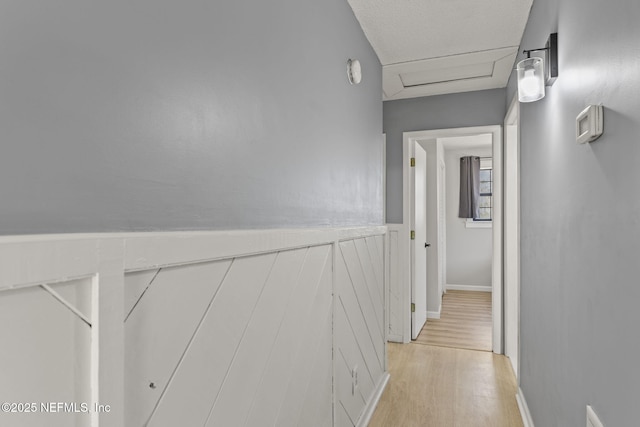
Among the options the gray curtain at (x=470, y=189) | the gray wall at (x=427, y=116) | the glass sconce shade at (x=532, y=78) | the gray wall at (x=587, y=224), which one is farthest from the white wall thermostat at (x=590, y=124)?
the gray curtain at (x=470, y=189)

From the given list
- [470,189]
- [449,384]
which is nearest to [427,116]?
[449,384]

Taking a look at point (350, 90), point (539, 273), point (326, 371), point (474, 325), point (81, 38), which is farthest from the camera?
point (474, 325)

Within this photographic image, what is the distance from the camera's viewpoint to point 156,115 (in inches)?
31.1

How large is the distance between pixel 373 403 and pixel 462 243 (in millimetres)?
4756

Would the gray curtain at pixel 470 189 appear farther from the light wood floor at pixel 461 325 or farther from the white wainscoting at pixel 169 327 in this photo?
the white wainscoting at pixel 169 327

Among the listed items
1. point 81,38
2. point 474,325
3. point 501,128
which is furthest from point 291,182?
point 474,325

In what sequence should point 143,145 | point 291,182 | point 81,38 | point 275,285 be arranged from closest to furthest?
point 81,38 → point 143,145 → point 275,285 → point 291,182

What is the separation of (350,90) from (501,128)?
204cm

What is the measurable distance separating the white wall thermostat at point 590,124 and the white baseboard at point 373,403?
1829mm

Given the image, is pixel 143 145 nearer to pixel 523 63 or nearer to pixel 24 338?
pixel 24 338

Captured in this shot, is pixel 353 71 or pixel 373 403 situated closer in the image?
pixel 353 71

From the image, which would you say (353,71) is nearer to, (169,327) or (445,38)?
(445,38)

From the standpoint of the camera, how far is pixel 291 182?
55.2 inches

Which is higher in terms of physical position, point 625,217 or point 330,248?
point 625,217
